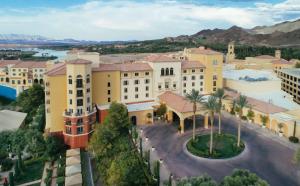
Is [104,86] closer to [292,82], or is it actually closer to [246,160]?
[246,160]

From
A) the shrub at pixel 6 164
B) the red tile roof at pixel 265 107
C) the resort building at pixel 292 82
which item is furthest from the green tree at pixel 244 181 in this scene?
the resort building at pixel 292 82

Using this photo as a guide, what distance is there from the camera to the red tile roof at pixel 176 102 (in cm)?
5112

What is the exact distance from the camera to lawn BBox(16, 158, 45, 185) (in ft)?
136

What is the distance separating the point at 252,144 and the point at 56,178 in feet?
97.1

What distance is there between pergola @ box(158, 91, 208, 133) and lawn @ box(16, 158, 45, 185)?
78.0 feet

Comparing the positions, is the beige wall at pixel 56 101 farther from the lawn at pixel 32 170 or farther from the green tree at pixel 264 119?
the green tree at pixel 264 119

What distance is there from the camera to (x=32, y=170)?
44.2 meters

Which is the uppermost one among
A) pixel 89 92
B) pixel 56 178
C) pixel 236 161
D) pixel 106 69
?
pixel 106 69

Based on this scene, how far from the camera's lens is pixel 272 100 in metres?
62.4

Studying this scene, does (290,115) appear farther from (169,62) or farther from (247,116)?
(169,62)

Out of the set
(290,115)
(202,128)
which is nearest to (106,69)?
(202,128)

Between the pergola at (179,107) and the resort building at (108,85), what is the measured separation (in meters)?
2.35

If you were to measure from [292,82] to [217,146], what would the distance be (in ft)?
146

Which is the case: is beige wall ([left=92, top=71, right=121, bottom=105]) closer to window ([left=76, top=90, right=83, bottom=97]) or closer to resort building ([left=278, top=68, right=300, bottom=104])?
window ([left=76, top=90, right=83, bottom=97])
